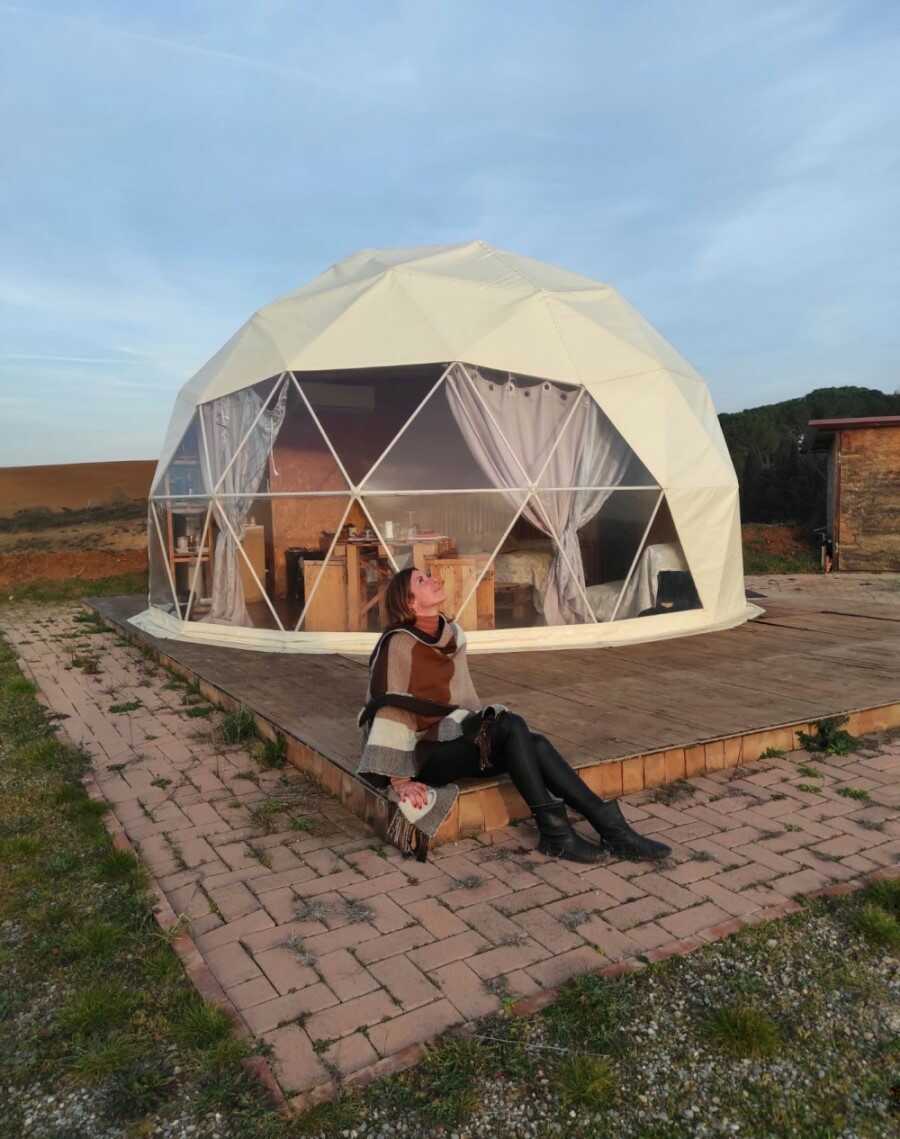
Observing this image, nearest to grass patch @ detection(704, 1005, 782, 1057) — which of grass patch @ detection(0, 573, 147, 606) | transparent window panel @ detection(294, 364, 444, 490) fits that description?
transparent window panel @ detection(294, 364, 444, 490)

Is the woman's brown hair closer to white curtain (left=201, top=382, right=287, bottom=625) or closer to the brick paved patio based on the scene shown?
the brick paved patio

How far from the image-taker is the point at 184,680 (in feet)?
23.8

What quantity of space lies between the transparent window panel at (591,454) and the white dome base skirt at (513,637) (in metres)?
1.40

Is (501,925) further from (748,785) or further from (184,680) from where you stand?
(184,680)

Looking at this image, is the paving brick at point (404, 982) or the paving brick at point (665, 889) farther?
the paving brick at point (665, 889)

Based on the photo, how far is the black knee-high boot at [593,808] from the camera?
352cm

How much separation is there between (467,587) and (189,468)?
3.67 metres

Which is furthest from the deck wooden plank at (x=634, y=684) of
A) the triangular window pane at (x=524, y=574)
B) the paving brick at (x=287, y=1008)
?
the paving brick at (x=287, y=1008)

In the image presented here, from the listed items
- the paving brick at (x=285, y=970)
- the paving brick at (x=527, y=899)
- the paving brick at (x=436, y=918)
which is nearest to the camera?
the paving brick at (x=285, y=970)

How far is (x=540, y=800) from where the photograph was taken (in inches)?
139

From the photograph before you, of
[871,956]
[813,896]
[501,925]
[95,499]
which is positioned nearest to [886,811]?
[813,896]

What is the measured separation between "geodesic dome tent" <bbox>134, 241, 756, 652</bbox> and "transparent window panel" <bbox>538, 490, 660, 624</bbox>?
0.02 metres

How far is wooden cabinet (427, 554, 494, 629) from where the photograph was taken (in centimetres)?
790

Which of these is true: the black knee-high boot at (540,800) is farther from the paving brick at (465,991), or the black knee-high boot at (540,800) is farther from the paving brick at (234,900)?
the paving brick at (234,900)
